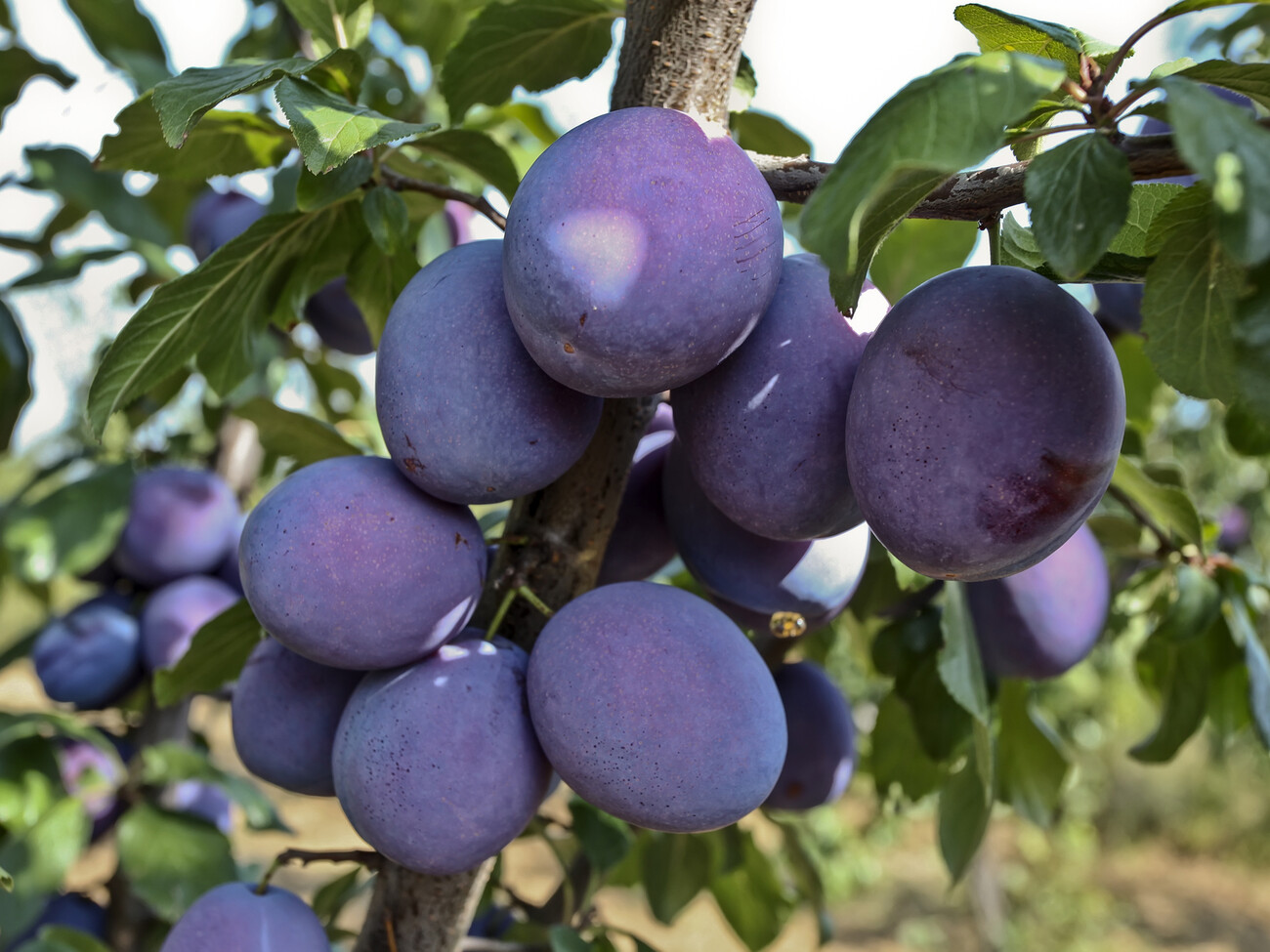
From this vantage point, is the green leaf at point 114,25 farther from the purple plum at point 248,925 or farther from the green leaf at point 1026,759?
the green leaf at point 1026,759

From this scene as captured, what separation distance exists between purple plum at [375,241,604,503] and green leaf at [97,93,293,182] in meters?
0.31

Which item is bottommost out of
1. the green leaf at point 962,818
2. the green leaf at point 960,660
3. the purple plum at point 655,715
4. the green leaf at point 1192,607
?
the green leaf at point 962,818

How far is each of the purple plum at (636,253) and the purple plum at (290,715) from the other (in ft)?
1.02

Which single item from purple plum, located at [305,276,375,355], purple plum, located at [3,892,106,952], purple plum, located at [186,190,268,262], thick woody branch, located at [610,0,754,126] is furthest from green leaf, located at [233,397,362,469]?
purple plum, located at [3,892,106,952]

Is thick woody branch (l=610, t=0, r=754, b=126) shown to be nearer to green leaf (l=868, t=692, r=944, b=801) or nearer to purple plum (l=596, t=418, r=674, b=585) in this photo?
purple plum (l=596, t=418, r=674, b=585)

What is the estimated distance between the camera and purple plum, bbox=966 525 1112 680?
894mm

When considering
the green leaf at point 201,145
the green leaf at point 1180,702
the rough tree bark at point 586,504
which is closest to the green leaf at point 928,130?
the rough tree bark at point 586,504

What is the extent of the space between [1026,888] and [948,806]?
17.6ft

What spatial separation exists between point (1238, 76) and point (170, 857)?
1194 mm

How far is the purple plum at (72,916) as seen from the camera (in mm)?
1218

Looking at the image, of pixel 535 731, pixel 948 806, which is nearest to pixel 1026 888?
pixel 948 806

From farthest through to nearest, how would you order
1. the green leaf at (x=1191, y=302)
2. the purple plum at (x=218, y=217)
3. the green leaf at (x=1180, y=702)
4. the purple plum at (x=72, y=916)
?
the purple plum at (x=218, y=217), the purple plum at (x=72, y=916), the green leaf at (x=1180, y=702), the green leaf at (x=1191, y=302)

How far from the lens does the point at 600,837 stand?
0.90 m

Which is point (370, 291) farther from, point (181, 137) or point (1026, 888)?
point (1026, 888)
